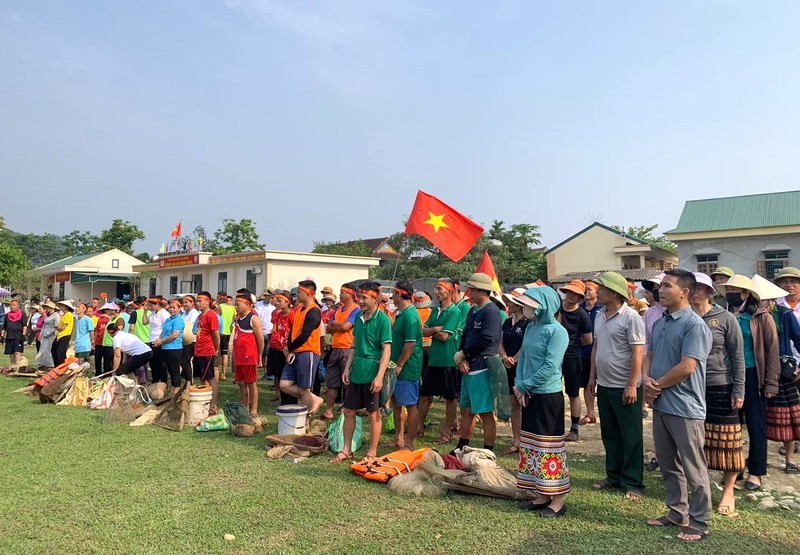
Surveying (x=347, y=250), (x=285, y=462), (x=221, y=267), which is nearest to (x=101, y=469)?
(x=285, y=462)

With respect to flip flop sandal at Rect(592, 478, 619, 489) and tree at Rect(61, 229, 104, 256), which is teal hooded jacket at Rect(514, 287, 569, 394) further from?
tree at Rect(61, 229, 104, 256)

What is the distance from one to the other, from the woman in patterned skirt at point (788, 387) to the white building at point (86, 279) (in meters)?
42.7

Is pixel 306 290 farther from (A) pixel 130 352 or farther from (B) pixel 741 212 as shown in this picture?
(B) pixel 741 212

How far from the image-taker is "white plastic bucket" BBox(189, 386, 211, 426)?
7.29 m

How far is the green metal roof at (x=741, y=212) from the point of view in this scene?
26.3 m

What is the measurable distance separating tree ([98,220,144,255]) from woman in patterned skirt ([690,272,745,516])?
6320 cm

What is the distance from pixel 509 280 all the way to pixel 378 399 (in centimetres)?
3397

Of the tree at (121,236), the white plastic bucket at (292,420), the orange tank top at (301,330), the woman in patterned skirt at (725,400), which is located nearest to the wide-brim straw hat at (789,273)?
the woman in patterned skirt at (725,400)

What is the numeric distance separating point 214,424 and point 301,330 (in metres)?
1.63

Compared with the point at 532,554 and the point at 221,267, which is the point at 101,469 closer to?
the point at 532,554

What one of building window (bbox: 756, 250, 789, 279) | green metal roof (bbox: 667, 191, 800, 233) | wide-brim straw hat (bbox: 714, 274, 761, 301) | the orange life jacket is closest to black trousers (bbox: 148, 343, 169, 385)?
the orange life jacket

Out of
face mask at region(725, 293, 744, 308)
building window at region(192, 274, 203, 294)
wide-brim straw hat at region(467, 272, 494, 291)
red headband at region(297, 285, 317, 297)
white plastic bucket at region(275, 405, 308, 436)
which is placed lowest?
white plastic bucket at region(275, 405, 308, 436)

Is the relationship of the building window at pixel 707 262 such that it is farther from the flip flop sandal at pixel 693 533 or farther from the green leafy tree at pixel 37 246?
the green leafy tree at pixel 37 246

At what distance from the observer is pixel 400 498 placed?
448 cm
